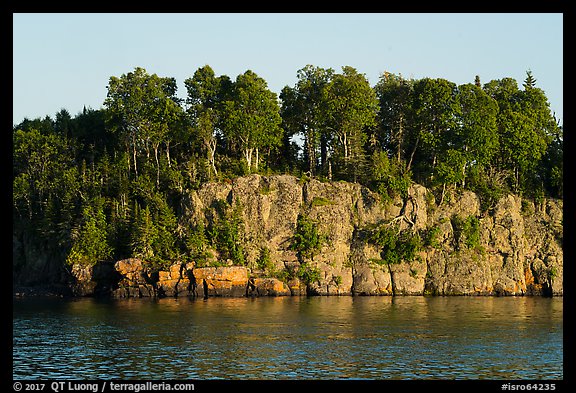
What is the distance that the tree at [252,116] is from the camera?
10800cm

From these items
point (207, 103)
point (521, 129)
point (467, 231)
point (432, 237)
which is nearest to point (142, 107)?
point (207, 103)

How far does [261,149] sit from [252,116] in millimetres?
10153

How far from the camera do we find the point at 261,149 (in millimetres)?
117938

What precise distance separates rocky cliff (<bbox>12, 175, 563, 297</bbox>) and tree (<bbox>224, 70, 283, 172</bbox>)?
18.8 feet

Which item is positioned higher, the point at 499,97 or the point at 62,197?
the point at 499,97

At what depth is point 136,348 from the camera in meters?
61.1

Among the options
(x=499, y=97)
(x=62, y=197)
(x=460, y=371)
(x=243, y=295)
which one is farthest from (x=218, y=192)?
(x=460, y=371)

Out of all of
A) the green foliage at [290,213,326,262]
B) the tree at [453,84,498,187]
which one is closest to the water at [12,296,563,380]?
the green foliage at [290,213,326,262]

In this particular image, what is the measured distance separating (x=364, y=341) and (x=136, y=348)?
1673 cm

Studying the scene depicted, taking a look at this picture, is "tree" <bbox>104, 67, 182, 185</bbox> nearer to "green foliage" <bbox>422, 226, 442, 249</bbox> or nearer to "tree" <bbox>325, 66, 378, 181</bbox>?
"tree" <bbox>325, 66, 378, 181</bbox>

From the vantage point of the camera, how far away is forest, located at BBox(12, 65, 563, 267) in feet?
347

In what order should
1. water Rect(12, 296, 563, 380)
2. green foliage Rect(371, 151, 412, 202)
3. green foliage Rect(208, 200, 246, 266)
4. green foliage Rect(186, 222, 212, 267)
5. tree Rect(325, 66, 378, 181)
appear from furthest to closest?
tree Rect(325, 66, 378, 181) → green foliage Rect(371, 151, 412, 202) → green foliage Rect(208, 200, 246, 266) → green foliage Rect(186, 222, 212, 267) → water Rect(12, 296, 563, 380)
